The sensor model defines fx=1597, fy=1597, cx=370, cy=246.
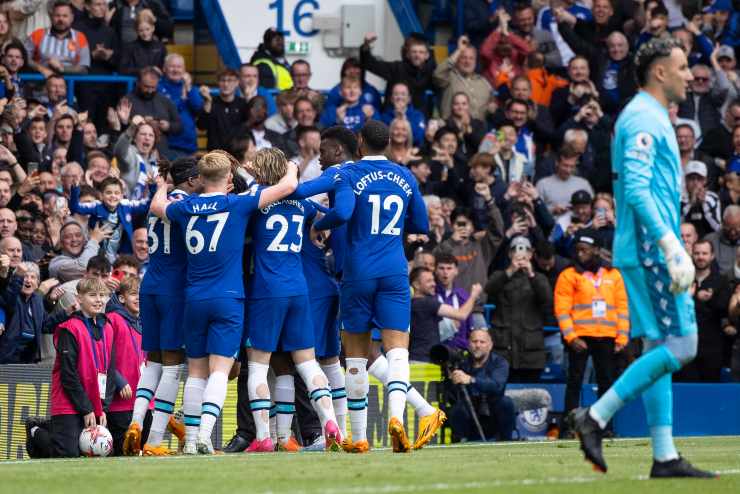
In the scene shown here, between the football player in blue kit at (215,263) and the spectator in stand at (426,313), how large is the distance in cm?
560

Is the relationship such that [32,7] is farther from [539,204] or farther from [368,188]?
[368,188]

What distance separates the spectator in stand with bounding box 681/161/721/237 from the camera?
20.8 meters

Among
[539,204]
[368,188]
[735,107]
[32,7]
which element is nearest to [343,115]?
[539,204]

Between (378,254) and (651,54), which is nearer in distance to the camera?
(651,54)

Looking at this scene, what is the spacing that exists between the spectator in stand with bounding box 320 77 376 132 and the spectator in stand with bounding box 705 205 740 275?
4563mm

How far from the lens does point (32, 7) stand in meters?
20.4

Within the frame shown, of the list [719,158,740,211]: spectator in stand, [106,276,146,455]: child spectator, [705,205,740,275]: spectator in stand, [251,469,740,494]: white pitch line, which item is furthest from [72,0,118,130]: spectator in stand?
[251,469,740,494]: white pitch line

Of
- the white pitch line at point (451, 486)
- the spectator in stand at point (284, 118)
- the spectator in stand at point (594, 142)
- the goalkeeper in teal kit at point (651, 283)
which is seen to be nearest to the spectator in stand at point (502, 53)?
the spectator in stand at point (594, 142)

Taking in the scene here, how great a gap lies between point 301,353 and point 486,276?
7.47 metres

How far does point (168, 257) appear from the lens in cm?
1187

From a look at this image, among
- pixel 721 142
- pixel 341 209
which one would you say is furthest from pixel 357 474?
pixel 721 142

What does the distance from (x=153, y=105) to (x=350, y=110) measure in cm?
261

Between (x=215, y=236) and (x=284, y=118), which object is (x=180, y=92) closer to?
(x=284, y=118)

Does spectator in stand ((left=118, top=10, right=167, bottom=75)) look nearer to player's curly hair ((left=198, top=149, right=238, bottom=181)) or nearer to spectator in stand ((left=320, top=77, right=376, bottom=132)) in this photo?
spectator in stand ((left=320, top=77, right=376, bottom=132))
